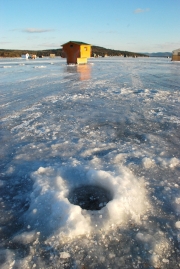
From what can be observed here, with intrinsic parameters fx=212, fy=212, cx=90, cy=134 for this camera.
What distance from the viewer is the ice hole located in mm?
2439

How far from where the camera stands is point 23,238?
6.63 ft

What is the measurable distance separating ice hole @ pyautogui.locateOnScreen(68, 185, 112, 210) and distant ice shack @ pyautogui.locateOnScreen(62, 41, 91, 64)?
32.3 meters

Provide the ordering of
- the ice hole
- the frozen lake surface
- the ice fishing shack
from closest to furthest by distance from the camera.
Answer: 1. the frozen lake surface
2. the ice hole
3. the ice fishing shack

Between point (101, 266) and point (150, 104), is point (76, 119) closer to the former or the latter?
point (150, 104)

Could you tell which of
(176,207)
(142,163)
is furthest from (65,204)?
(142,163)

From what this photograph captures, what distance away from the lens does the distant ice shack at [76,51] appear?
32.3 meters

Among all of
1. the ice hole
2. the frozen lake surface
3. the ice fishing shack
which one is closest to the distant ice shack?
Answer: the ice fishing shack

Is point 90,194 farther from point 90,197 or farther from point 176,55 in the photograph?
point 176,55

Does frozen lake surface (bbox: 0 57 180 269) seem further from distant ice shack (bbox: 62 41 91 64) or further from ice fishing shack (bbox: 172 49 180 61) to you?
ice fishing shack (bbox: 172 49 180 61)

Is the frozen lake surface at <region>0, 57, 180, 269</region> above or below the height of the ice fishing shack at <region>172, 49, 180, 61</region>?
below

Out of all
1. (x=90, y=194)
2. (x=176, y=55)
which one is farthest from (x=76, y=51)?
(x=90, y=194)

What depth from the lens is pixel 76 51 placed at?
108 feet

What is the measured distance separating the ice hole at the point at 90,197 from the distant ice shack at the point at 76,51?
32332 mm

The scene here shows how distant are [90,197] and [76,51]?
3322 cm
